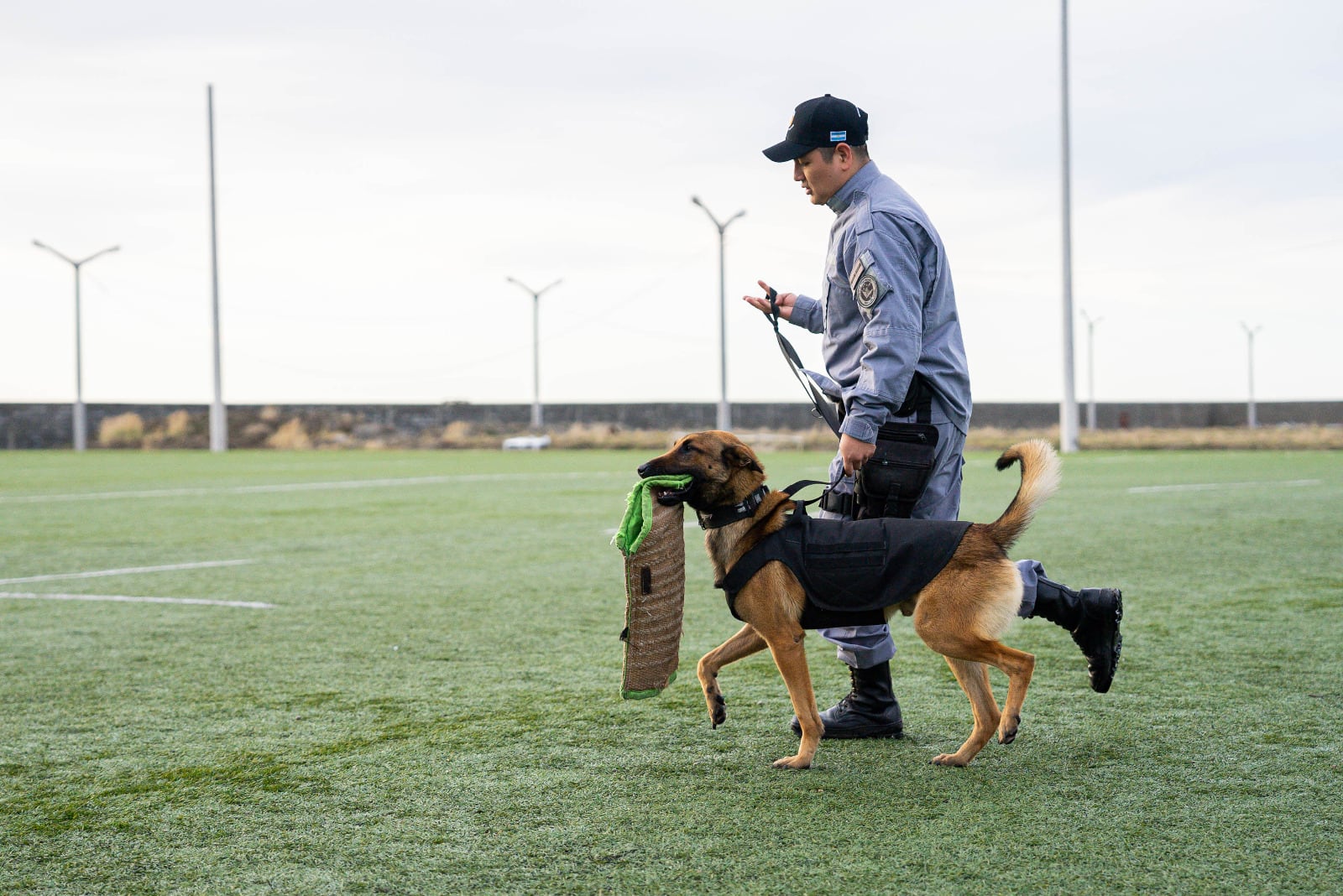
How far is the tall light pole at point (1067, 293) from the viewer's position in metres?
31.6

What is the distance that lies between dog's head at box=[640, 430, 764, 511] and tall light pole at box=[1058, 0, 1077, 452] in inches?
1147

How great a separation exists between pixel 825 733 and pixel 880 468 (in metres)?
0.91

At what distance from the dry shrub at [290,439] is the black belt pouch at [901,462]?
36338mm

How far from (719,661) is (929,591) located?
2.42 feet

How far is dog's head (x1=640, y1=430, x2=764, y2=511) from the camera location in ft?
12.3

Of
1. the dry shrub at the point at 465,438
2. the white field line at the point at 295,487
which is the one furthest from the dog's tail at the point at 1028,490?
the dry shrub at the point at 465,438

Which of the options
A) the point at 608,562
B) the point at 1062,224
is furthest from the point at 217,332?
the point at 608,562

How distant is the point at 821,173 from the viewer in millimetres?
4090

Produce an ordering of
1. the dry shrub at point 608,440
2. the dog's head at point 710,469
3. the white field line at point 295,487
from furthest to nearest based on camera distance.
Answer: the dry shrub at point 608,440 → the white field line at point 295,487 → the dog's head at point 710,469

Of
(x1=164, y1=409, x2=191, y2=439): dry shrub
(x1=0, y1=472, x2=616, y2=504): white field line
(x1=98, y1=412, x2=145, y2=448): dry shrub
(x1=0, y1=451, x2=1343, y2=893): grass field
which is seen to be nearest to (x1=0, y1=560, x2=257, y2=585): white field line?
(x1=0, y1=451, x2=1343, y2=893): grass field

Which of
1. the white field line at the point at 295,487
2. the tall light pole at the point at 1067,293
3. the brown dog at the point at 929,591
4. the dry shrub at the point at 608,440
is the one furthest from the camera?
the dry shrub at the point at 608,440

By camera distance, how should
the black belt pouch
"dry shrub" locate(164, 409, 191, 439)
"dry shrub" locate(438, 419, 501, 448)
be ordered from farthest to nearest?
"dry shrub" locate(438, 419, 501, 448) → "dry shrub" locate(164, 409, 191, 439) → the black belt pouch

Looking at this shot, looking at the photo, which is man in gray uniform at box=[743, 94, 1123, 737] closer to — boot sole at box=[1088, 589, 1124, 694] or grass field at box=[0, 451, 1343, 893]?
boot sole at box=[1088, 589, 1124, 694]

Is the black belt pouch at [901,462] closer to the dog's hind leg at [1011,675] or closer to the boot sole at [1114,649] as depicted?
the dog's hind leg at [1011,675]
